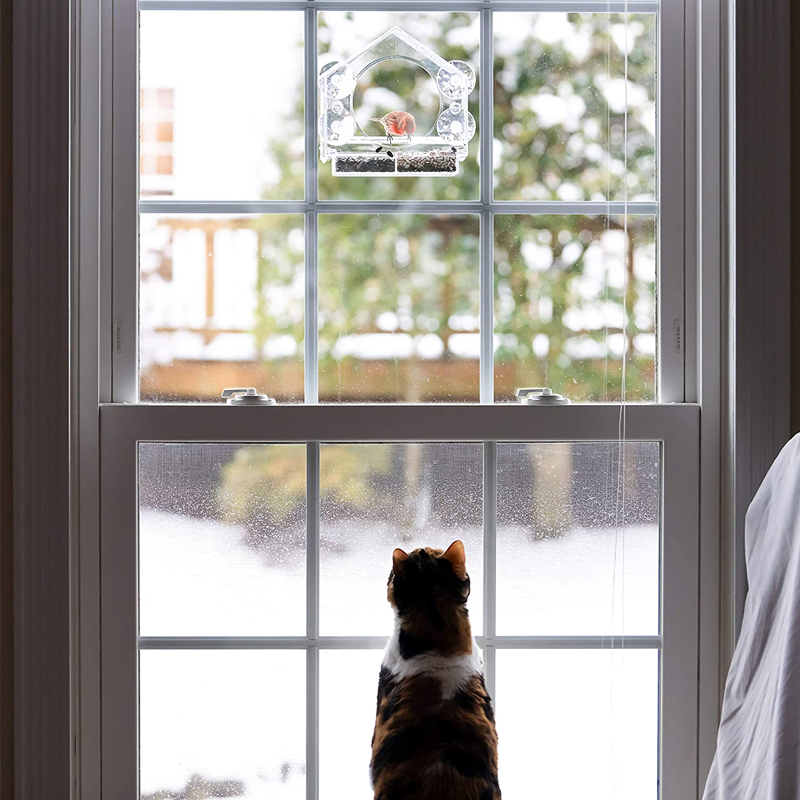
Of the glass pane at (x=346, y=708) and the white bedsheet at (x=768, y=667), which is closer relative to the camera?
the white bedsheet at (x=768, y=667)

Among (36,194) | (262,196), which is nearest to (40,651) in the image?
(36,194)

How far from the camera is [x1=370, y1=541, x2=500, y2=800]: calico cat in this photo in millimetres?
1003

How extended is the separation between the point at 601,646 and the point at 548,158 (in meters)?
0.83

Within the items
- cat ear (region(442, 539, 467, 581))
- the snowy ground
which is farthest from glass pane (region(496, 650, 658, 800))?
cat ear (region(442, 539, 467, 581))

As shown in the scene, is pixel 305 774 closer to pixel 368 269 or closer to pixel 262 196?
pixel 368 269

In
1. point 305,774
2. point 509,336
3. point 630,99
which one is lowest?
point 305,774

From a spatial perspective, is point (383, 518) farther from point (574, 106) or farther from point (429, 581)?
point (574, 106)

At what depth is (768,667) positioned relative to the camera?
0.97 meters

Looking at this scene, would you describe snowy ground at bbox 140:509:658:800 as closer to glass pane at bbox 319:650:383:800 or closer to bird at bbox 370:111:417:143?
glass pane at bbox 319:650:383:800

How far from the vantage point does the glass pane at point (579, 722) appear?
1.28 meters

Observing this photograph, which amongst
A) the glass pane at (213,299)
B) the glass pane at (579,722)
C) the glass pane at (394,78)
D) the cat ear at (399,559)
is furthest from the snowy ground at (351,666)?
the glass pane at (394,78)

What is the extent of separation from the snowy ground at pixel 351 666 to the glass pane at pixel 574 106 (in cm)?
59

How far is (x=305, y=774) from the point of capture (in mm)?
1275

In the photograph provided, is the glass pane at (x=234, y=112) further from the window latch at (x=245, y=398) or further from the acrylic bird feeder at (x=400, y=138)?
the window latch at (x=245, y=398)
